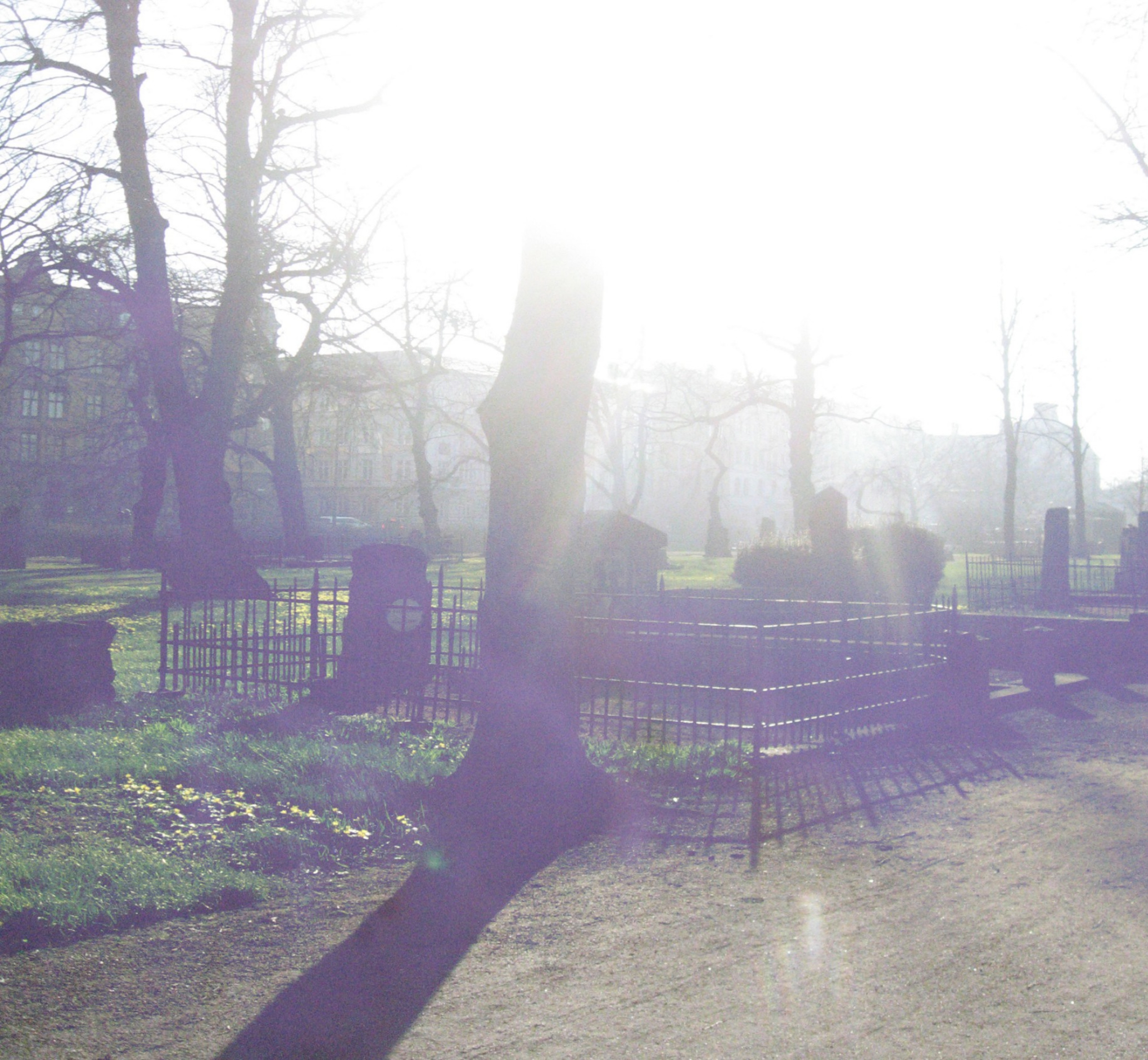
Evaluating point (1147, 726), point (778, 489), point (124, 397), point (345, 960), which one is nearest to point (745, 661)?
point (1147, 726)

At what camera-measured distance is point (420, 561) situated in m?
11.2

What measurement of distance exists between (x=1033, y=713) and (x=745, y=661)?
2.79 m

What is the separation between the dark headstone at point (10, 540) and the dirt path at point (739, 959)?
28.7 meters

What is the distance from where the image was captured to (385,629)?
34.7ft

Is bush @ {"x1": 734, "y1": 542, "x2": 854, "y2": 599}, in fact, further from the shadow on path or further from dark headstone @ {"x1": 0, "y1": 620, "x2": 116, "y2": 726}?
the shadow on path

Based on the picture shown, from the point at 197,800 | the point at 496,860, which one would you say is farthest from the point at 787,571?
the point at 496,860

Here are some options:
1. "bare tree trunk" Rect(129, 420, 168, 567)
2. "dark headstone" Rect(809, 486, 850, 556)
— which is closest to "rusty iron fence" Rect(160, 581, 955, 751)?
"dark headstone" Rect(809, 486, 850, 556)

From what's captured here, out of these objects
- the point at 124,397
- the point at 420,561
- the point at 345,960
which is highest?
the point at 124,397

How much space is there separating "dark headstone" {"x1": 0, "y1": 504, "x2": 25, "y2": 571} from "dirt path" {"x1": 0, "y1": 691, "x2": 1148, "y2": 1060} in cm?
2870

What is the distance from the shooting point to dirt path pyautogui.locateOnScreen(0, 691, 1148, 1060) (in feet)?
11.5

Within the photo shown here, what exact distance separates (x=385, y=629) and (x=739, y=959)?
686cm

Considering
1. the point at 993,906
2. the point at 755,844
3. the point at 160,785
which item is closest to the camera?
the point at 993,906

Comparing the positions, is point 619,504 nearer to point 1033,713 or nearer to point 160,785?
point 1033,713

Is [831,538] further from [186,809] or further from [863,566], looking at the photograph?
[186,809]
